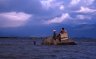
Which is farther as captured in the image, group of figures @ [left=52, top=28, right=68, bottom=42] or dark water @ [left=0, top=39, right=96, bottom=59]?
group of figures @ [left=52, top=28, right=68, bottom=42]

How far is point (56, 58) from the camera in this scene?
4931 cm

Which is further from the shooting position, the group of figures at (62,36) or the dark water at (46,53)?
the group of figures at (62,36)

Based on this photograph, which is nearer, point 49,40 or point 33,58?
point 33,58

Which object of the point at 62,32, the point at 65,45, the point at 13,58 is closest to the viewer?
the point at 13,58

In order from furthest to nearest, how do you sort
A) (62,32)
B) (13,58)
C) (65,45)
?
(65,45), (62,32), (13,58)

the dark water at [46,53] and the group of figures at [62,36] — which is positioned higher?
the group of figures at [62,36]

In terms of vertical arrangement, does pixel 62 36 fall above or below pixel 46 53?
above

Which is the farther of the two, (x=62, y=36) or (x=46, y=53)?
(x=62, y=36)

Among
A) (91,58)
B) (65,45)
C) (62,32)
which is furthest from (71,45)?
(91,58)

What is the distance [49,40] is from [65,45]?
444 centimetres

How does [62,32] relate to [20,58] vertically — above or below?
above

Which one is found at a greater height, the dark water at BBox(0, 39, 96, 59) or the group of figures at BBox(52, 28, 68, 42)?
the group of figures at BBox(52, 28, 68, 42)

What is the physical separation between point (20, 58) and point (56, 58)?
17.3ft

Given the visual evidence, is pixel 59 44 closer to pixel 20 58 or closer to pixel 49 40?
pixel 49 40
